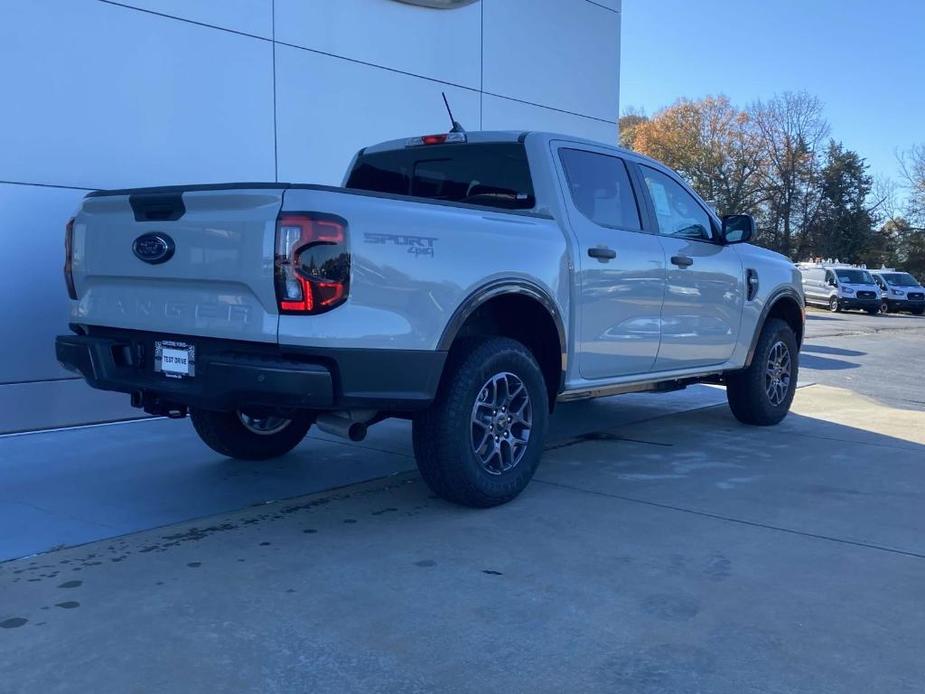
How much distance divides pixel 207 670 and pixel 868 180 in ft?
209

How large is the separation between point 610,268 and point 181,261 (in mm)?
2583

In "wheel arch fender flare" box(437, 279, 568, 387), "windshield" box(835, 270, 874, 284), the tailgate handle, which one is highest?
the tailgate handle

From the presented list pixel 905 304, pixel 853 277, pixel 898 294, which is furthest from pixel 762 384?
pixel 905 304

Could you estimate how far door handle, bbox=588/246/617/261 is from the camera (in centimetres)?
534

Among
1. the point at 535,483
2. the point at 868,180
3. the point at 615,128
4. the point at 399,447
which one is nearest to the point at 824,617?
the point at 535,483

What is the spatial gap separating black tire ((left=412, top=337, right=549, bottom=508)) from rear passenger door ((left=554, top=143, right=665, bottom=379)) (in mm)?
671

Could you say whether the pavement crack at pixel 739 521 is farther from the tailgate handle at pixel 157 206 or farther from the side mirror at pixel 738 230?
the tailgate handle at pixel 157 206

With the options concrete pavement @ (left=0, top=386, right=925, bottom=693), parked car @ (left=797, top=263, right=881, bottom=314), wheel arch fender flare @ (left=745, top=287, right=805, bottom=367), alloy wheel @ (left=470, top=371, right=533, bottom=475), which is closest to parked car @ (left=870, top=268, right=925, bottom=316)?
parked car @ (left=797, top=263, right=881, bottom=314)

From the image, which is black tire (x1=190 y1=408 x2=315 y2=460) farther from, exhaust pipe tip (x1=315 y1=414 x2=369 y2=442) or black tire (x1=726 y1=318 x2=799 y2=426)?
black tire (x1=726 y1=318 x2=799 y2=426)

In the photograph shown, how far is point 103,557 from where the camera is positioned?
4102mm

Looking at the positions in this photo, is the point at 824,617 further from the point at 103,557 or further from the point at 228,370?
the point at 103,557

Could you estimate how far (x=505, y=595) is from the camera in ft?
12.1

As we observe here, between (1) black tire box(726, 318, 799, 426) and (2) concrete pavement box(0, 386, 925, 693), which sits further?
(1) black tire box(726, 318, 799, 426)

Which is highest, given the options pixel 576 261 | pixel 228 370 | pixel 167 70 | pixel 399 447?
pixel 167 70
